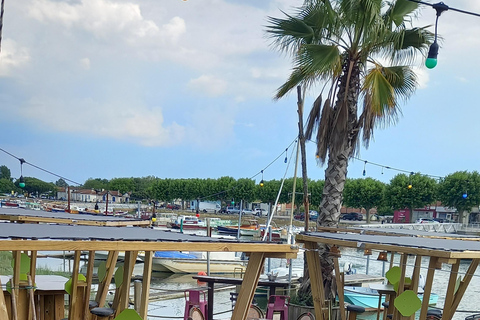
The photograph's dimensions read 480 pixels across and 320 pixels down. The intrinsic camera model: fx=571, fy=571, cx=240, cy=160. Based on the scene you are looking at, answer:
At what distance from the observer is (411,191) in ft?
202

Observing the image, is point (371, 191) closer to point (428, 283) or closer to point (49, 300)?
point (49, 300)

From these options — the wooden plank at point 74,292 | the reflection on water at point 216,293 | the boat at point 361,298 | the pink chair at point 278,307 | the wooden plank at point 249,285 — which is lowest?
the reflection on water at point 216,293

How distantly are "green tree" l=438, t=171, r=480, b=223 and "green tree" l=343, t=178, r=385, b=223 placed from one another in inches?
424

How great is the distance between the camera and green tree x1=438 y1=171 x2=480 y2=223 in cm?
5658

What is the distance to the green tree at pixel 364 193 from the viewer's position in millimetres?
69000

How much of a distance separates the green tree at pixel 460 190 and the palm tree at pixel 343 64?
4807cm

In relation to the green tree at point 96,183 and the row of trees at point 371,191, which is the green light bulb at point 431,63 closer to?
the row of trees at point 371,191

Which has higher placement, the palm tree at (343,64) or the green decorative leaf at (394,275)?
the palm tree at (343,64)

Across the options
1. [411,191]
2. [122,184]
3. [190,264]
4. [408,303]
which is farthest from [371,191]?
[122,184]

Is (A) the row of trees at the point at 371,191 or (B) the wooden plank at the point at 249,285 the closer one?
(B) the wooden plank at the point at 249,285

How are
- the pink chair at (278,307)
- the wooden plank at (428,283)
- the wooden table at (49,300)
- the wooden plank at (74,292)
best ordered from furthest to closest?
the pink chair at (278,307) → the wooden table at (49,300) → the wooden plank at (74,292) → the wooden plank at (428,283)

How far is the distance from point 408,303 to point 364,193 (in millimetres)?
65035

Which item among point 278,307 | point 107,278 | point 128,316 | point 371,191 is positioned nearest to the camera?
point 128,316

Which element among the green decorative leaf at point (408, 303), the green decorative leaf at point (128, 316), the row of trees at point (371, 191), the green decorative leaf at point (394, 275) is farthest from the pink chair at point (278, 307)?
the row of trees at point (371, 191)
